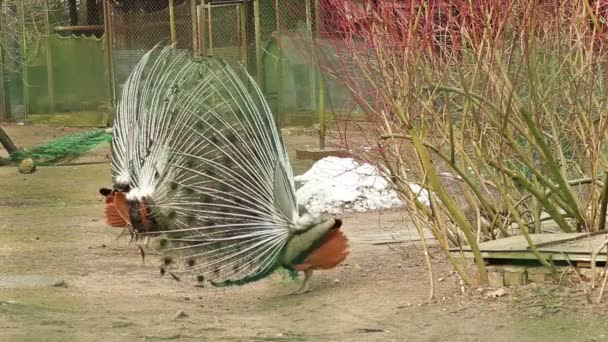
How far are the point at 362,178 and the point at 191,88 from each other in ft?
11.9

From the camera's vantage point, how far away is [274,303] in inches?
304

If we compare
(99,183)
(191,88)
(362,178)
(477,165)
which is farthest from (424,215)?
(99,183)

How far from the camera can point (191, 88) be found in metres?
9.05

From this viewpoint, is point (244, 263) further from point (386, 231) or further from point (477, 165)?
point (386, 231)

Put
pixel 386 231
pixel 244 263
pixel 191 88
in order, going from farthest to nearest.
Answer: pixel 386 231
pixel 191 88
pixel 244 263

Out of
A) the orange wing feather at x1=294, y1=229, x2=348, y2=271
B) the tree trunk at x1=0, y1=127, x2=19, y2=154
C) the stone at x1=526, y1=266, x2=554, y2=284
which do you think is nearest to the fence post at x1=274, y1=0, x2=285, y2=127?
the tree trunk at x1=0, y1=127, x2=19, y2=154

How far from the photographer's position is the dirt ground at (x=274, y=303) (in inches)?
246

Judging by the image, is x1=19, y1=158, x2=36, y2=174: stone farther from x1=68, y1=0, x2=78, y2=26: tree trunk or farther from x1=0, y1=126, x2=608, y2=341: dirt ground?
x1=68, y1=0, x2=78, y2=26: tree trunk

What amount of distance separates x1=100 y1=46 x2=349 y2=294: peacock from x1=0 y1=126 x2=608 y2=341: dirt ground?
0.85ft

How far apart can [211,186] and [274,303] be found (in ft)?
3.75

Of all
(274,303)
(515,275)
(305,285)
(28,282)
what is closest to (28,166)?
(28,282)

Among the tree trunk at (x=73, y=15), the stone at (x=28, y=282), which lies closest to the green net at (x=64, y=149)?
the stone at (x=28, y=282)

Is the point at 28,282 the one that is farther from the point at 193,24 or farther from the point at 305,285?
the point at 193,24

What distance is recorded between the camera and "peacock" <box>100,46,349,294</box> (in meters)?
7.92
